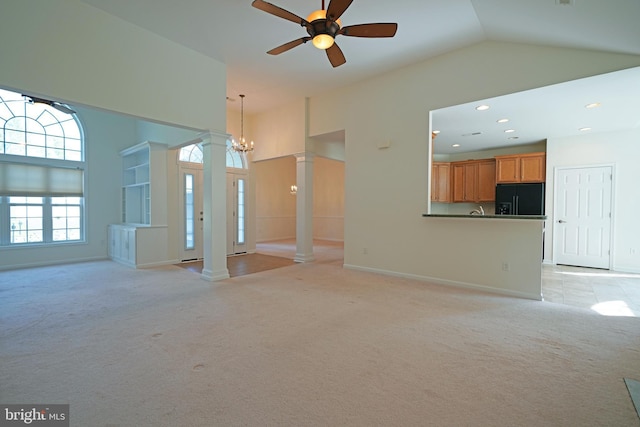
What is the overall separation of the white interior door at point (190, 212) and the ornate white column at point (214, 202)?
2.06 metres

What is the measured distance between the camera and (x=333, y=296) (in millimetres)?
3988

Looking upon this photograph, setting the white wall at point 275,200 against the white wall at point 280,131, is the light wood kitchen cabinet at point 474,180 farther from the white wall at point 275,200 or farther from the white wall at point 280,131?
the white wall at point 275,200

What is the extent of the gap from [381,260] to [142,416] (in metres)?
4.23

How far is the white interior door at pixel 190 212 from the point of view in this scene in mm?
6586

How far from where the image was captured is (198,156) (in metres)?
6.95

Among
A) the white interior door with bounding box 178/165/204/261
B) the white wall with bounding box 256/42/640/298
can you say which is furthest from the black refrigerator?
the white interior door with bounding box 178/165/204/261

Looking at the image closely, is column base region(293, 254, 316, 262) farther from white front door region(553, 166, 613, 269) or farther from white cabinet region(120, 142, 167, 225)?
white front door region(553, 166, 613, 269)

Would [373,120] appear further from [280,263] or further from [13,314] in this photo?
[13,314]

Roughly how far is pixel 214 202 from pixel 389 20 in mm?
3640

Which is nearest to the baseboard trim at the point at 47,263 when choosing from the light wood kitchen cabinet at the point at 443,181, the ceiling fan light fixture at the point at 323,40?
the ceiling fan light fixture at the point at 323,40

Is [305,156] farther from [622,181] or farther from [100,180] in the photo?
[622,181]

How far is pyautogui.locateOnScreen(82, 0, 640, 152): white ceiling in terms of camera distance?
2.96m

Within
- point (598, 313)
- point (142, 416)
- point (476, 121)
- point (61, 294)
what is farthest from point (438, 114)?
point (61, 294)

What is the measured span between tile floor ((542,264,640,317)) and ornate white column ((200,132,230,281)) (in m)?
4.96
